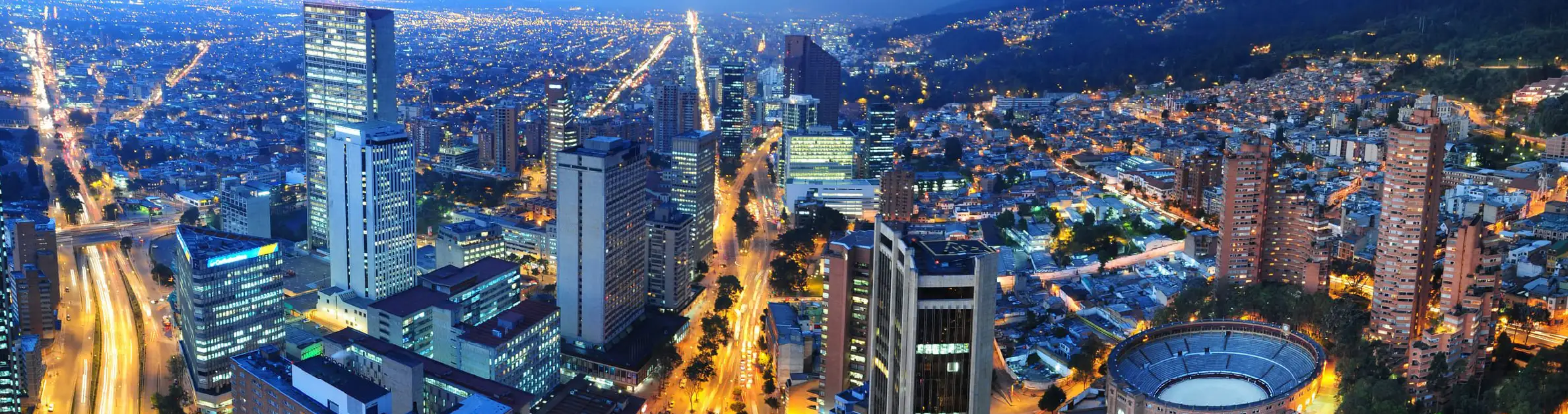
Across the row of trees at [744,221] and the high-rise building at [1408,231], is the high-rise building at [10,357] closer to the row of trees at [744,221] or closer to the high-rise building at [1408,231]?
the row of trees at [744,221]

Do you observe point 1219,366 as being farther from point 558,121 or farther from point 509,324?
point 558,121

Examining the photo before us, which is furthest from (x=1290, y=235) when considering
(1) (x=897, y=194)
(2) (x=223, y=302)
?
(2) (x=223, y=302)

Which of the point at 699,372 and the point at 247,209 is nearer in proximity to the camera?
the point at 699,372

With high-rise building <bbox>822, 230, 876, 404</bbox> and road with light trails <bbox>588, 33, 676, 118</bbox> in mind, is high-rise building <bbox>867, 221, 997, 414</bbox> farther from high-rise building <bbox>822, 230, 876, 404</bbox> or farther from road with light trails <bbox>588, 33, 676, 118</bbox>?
road with light trails <bbox>588, 33, 676, 118</bbox>

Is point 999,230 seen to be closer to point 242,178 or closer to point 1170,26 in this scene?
point 242,178

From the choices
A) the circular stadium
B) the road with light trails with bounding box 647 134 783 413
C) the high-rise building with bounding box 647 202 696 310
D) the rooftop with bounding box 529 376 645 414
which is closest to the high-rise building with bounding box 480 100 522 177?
the road with light trails with bounding box 647 134 783 413

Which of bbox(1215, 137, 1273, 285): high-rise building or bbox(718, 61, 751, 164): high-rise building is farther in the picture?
bbox(718, 61, 751, 164): high-rise building

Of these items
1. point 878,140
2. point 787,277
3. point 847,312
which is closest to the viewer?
point 847,312

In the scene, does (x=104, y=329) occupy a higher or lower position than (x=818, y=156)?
lower
